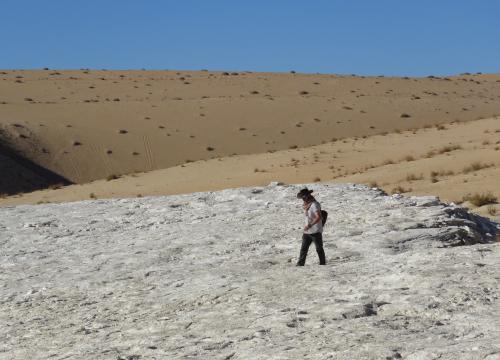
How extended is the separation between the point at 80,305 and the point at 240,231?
4749 mm

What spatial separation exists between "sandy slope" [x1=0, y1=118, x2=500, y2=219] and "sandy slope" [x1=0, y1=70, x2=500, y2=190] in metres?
8.22

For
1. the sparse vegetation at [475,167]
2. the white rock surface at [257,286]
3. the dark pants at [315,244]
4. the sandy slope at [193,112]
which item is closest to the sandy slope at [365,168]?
the sparse vegetation at [475,167]

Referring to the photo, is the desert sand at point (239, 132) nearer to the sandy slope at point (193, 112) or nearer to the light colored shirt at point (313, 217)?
the sandy slope at point (193, 112)

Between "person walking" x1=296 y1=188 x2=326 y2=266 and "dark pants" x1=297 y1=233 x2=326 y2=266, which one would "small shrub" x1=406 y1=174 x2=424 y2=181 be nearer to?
"dark pants" x1=297 y1=233 x2=326 y2=266

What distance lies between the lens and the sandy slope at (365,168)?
24.5m

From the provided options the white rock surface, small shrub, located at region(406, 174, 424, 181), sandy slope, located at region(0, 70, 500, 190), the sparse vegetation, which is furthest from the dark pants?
sandy slope, located at region(0, 70, 500, 190)

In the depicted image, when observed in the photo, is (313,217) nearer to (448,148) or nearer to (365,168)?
(365,168)

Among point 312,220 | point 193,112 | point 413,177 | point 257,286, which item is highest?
point 193,112

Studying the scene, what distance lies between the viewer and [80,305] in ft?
33.6

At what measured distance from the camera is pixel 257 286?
9.64 meters

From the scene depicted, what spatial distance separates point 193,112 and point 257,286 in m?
47.6

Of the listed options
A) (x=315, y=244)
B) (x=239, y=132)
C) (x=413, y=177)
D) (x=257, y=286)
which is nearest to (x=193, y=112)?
(x=239, y=132)

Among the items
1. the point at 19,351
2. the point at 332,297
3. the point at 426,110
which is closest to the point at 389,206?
the point at 332,297

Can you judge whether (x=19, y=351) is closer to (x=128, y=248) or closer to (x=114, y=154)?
(x=128, y=248)
